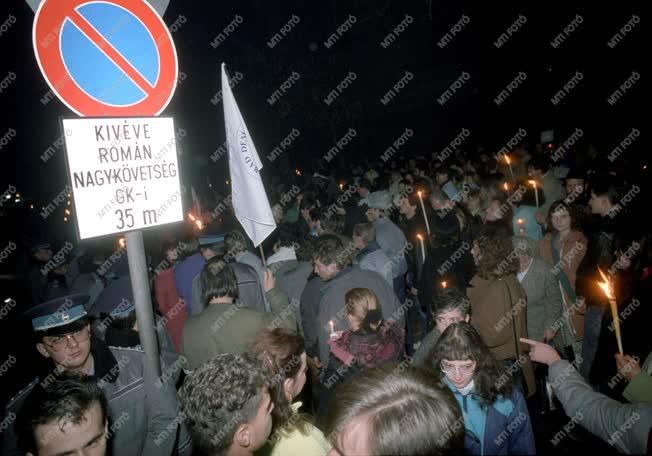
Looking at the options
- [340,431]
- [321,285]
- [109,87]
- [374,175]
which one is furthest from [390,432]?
[374,175]

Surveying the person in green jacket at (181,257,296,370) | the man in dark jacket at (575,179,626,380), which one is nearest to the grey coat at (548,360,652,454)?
the man in dark jacket at (575,179,626,380)

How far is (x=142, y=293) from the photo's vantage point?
258 centimetres

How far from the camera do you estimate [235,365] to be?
6.66ft

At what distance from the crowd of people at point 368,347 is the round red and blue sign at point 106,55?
1.52 meters

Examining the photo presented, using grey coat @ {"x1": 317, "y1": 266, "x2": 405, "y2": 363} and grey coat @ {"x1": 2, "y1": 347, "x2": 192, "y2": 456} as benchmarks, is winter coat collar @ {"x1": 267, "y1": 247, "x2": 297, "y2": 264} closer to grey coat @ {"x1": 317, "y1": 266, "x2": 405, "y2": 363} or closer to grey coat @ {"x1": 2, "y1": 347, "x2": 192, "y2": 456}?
grey coat @ {"x1": 317, "y1": 266, "x2": 405, "y2": 363}

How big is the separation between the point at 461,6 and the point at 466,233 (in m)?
18.0

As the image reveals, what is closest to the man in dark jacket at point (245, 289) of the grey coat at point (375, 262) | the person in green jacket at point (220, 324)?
the person in green jacket at point (220, 324)

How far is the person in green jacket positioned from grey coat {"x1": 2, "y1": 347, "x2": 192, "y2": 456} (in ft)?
1.75

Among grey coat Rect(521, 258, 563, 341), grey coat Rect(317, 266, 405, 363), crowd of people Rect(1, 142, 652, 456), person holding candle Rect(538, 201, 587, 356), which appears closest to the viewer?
crowd of people Rect(1, 142, 652, 456)

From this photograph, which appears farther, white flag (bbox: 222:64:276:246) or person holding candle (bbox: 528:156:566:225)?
person holding candle (bbox: 528:156:566:225)

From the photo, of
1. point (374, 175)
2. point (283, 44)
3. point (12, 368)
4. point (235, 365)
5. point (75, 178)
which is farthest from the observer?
point (283, 44)

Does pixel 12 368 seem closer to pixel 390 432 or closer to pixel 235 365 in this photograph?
pixel 235 365

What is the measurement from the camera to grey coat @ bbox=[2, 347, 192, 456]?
8.61 feet

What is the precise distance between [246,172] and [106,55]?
1618mm
